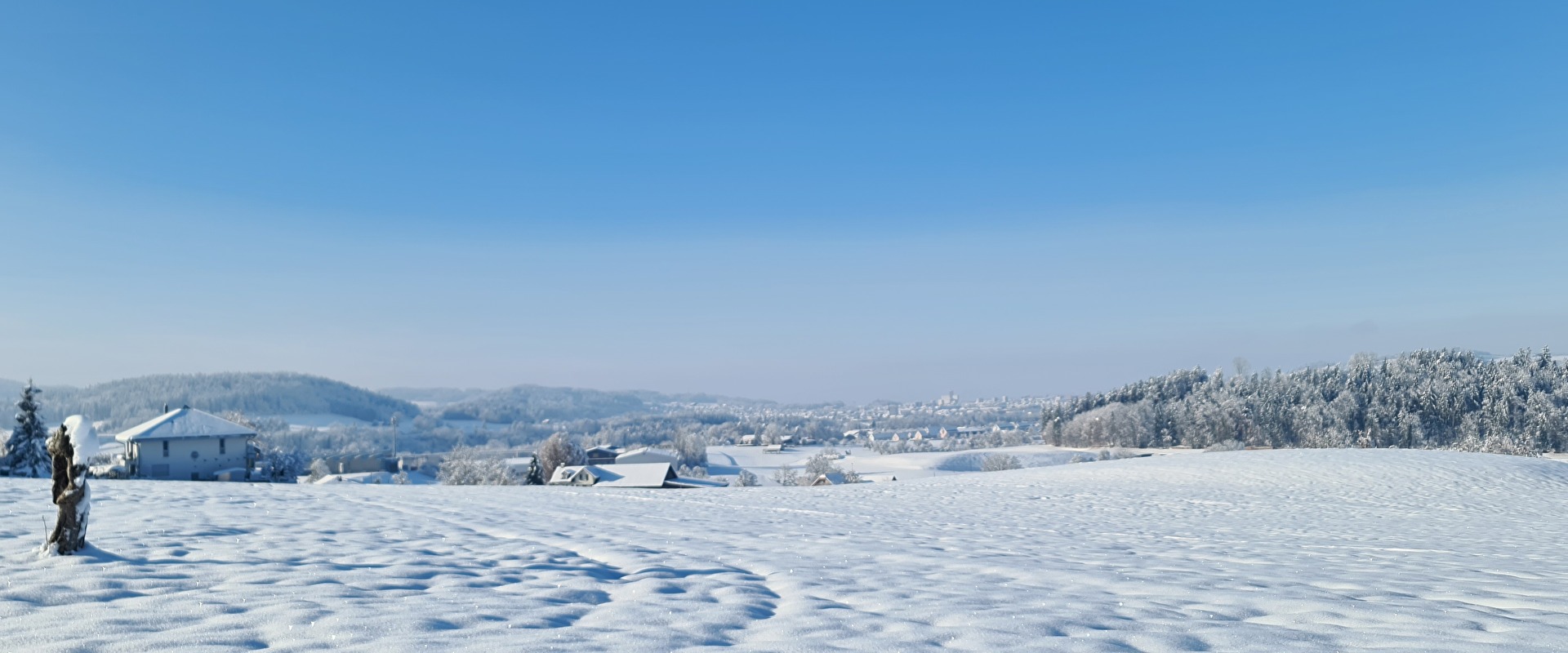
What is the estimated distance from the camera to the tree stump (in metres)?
6.65

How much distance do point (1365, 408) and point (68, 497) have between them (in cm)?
9192

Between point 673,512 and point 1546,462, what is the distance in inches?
1224

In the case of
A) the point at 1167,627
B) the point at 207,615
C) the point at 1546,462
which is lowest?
the point at 1546,462

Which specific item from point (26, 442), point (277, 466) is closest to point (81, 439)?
point (26, 442)

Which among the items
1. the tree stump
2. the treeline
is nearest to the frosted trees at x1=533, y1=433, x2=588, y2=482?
the treeline

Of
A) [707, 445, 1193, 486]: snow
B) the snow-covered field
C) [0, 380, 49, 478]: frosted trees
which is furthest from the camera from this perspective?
[707, 445, 1193, 486]: snow

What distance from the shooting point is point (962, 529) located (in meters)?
12.7

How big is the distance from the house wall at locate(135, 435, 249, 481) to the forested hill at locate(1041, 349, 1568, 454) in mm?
77587

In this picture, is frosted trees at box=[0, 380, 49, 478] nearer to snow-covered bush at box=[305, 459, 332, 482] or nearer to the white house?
the white house

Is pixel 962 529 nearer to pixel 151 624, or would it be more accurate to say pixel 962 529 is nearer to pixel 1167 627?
pixel 1167 627

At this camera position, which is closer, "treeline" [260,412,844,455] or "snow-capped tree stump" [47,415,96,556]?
"snow-capped tree stump" [47,415,96,556]

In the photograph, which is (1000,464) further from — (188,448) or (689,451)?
(188,448)

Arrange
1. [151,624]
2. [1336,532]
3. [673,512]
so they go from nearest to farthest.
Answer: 1. [151,624]
2. [1336,532]
3. [673,512]

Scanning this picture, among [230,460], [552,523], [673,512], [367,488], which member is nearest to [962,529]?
[673,512]
